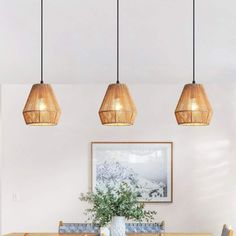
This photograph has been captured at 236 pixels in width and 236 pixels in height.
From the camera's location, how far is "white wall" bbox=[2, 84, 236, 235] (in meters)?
7.28

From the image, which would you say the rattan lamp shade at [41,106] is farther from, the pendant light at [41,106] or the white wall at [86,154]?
the white wall at [86,154]

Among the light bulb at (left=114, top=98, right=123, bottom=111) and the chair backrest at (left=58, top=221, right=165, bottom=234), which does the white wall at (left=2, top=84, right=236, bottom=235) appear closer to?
the chair backrest at (left=58, top=221, right=165, bottom=234)

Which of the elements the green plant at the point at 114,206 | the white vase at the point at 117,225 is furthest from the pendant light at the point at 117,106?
the white vase at the point at 117,225

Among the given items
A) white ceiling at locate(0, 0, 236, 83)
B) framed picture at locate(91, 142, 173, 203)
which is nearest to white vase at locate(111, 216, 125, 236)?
white ceiling at locate(0, 0, 236, 83)

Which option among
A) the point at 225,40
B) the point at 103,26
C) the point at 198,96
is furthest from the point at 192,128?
the point at 198,96

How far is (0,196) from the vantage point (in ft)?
24.1

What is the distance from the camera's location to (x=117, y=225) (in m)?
4.65

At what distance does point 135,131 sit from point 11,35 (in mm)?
2437

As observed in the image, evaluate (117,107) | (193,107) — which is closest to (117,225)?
(117,107)

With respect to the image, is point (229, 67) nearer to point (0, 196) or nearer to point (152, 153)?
point (152, 153)

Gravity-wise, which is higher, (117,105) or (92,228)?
(117,105)

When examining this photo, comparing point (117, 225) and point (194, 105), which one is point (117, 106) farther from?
point (117, 225)

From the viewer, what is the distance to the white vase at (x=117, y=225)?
182 inches

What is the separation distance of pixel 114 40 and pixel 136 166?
87.2 inches
